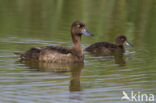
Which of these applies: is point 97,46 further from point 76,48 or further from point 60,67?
point 60,67

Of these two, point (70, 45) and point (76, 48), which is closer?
point (76, 48)

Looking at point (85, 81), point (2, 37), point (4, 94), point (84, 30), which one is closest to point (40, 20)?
point (2, 37)

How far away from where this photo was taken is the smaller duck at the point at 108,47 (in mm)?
13815

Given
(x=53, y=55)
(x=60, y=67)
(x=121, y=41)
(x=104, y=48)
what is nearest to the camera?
(x=60, y=67)

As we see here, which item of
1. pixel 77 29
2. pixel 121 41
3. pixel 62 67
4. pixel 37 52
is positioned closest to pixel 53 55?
pixel 37 52

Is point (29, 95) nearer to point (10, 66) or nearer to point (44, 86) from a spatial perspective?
point (44, 86)

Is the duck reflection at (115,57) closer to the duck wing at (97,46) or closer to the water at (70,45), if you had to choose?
the water at (70,45)

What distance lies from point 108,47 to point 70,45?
44.7 inches

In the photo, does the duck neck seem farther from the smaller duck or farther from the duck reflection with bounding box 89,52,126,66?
the smaller duck

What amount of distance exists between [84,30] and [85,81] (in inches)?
122

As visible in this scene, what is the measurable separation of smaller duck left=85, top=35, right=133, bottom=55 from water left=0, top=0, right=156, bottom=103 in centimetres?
26

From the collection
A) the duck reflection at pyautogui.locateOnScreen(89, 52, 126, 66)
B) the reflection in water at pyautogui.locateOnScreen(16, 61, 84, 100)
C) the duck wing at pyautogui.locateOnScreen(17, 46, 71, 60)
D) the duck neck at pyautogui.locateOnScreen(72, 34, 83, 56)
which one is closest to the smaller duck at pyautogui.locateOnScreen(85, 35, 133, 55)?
the duck reflection at pyautogui.locateOnScreen(89, 52, 126, 66)

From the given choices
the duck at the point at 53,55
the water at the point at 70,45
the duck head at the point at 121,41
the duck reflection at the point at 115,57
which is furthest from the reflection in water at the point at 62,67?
the duck head at the point at 121,41

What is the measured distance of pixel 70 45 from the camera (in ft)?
46.8
